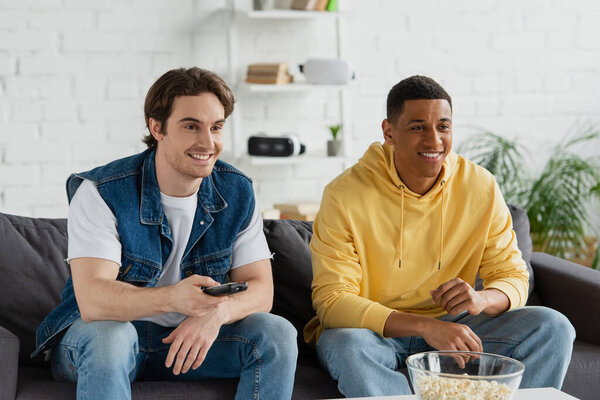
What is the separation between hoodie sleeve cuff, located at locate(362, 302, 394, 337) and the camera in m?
2.08

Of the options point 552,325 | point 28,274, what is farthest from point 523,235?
point 28,274

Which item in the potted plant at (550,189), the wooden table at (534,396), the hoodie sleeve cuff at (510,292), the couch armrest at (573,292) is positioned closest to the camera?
the wooden table at (534,396)

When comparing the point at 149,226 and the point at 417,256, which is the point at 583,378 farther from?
the point at 149,226

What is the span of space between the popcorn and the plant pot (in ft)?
8.03

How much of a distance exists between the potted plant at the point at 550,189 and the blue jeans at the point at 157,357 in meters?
2.11

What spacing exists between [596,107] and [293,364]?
2983 mm

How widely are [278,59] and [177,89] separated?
1912 mm

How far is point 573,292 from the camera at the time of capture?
2.53m

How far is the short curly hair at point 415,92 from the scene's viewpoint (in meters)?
2.25

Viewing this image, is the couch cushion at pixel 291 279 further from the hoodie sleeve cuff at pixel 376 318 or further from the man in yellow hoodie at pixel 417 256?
the hoodie sleeve cuff at pixel 376 318

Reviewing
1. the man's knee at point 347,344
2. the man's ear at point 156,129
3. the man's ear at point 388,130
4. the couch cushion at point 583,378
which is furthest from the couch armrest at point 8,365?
the couch cushion at point 583,378

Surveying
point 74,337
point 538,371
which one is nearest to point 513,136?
point 538,371

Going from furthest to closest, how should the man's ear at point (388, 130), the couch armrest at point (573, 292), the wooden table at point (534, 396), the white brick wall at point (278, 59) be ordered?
1. the white brick wall at point (278, 59)
2. the couch armrest at point (573, 292)
3. the man's ear at point (388, 130)
4. the wooden table at point (534, 396)

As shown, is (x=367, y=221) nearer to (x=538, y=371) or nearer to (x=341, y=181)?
(x=341, y=181)
